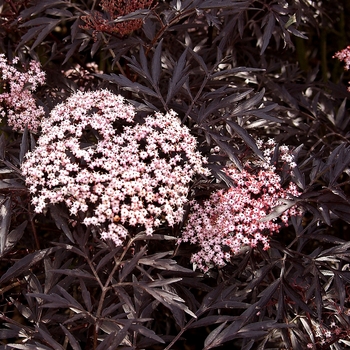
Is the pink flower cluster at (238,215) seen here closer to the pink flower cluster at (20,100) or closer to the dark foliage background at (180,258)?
the dark foliage background at (180,258)

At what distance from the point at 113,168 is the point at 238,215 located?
38 cm

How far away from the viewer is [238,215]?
5.26 feet

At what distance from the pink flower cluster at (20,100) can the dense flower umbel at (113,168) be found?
20cm

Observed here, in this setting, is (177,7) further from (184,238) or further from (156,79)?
(184,238)

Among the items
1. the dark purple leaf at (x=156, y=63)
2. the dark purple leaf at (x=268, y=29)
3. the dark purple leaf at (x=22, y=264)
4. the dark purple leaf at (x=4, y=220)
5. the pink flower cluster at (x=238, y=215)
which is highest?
the dark purple leaf at (x=268, y=29)

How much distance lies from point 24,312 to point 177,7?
1.07m

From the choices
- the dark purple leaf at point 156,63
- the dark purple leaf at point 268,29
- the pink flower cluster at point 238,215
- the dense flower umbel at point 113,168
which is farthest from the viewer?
the dark purple leaf at point 268,29

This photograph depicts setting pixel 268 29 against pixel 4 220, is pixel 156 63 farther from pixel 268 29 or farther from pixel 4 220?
pixel 4 220

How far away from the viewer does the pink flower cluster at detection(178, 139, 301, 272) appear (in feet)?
5.27

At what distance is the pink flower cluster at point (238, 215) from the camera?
161cm

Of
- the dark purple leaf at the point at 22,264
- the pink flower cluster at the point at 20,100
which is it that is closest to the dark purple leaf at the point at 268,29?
the pink flower cluster at the point at 20,100

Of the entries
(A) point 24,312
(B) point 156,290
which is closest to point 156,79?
(B) point 156,290

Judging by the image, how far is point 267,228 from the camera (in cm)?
165

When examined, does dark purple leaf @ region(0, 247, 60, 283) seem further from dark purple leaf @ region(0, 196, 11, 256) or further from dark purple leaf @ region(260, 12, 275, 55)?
dark purple leaf @ region(260, 12, 275, 55)
